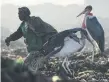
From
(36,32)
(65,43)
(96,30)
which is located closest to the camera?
(36,32)

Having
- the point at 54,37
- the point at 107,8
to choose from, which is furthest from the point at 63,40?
the point at 107,8

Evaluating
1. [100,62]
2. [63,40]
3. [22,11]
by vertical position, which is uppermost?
[22,11]

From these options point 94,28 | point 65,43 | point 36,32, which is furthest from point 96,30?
point 36,32

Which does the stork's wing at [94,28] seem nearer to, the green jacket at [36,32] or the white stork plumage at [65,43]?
the white stork plumage at [65,43]

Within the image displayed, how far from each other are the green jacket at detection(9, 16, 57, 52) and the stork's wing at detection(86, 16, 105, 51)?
327cm

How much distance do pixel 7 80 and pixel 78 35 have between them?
925 cm

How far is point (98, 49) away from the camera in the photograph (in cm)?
1282

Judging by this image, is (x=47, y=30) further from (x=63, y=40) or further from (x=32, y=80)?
(x=32, y=80)

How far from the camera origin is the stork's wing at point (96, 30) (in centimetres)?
1250

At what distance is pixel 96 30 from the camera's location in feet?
41.8

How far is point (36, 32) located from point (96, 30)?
151 inches

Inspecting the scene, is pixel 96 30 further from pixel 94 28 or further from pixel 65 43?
pixel 65 43

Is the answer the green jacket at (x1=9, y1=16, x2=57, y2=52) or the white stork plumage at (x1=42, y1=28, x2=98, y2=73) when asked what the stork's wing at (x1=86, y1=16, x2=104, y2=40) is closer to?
the white stork plumage at (x1=42, y1=28, x2=98, y2=73)

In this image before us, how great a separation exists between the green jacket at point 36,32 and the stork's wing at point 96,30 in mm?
3267
